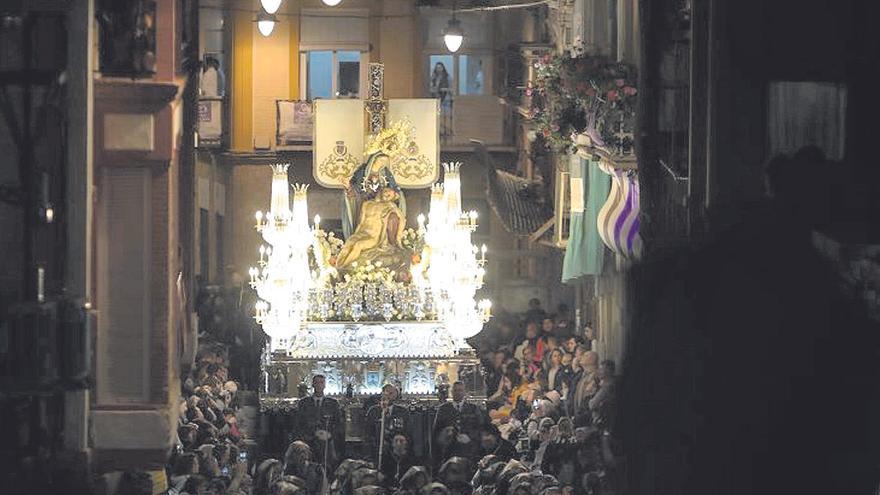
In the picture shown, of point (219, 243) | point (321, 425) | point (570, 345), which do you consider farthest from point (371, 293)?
point (219, 243)

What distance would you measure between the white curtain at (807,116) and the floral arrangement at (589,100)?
8001 millimetres

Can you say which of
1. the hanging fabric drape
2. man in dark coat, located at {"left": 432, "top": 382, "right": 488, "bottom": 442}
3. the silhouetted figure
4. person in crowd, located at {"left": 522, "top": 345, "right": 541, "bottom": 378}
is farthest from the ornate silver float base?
the silhouetted figure

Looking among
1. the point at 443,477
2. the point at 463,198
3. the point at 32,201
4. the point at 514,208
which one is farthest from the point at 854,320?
the point at 463,198

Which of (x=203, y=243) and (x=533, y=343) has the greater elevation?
(x=203, y=243)

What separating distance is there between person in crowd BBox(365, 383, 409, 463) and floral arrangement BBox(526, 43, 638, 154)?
12.6 feet

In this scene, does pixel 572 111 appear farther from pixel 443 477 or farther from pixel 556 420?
pixel 443 477

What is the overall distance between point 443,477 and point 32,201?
7.34 metres

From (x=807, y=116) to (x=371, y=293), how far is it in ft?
46.8

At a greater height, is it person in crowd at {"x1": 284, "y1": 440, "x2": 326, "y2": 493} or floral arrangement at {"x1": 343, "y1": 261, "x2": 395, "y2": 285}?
floral arrangement at {"x1": 343, "y1": 261, "x2": 395, "y2": 285}

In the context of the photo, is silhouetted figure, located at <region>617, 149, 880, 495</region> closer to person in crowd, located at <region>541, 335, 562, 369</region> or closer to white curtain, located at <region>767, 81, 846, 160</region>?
white curtain, located at <region>767, 81, 846, 160</region>

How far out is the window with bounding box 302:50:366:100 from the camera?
1614 inches

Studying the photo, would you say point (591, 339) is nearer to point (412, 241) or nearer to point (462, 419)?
point (412, 241)

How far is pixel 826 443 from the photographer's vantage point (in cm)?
619

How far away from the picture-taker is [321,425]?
25.1 meters
